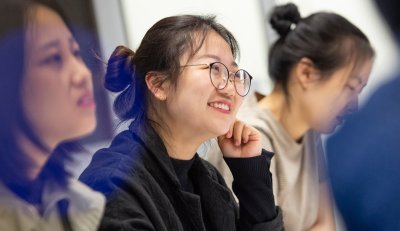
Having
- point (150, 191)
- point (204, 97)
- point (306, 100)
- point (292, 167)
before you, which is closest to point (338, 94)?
point (306, 100)

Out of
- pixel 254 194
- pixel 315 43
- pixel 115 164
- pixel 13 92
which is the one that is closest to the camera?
pixel 13 92

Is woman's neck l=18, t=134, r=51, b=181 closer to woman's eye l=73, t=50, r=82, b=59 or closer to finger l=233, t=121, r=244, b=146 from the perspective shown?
woman's eye l=73, t=50, r=82, b=59

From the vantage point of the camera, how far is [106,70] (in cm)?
64

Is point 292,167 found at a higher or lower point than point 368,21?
lower

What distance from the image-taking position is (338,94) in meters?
1.01

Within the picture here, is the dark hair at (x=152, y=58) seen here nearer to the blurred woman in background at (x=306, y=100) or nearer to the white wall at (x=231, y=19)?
the white wall at (x=231, y=19)

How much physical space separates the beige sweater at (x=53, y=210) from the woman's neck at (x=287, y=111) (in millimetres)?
517

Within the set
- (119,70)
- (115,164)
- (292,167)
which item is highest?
(119,70)

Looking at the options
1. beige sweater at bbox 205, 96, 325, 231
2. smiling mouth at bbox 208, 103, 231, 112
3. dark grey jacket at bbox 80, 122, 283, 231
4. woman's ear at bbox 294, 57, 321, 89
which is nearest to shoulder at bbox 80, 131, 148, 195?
dark grey jacket at bbox 80, 122, 283, 231

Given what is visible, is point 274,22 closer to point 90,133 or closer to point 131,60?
point 131,60

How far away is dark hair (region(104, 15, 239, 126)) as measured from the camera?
2.19 ft

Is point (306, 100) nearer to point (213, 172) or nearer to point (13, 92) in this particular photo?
point (213, 172)

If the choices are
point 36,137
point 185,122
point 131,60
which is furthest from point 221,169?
point 36,137

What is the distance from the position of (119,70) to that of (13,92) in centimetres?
17
